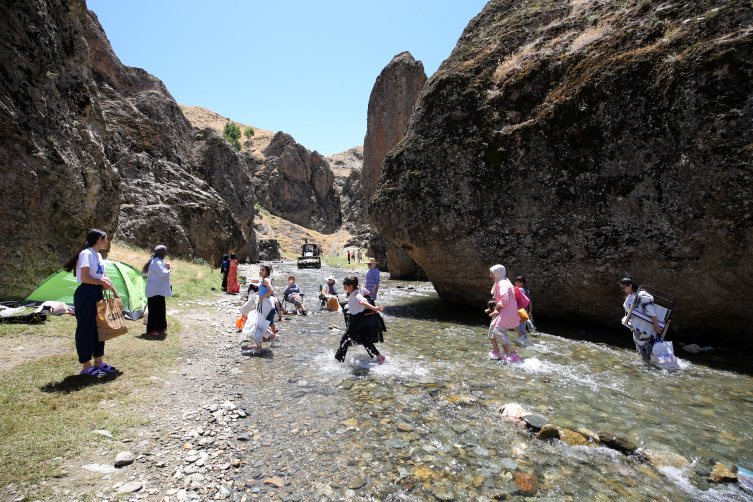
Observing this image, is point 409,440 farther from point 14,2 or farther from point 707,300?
point 14,2

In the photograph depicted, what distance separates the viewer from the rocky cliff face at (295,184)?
308 ft

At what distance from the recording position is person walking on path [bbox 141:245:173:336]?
7.88 metres

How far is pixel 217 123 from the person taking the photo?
405 feet

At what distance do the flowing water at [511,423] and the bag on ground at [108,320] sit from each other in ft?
8.93

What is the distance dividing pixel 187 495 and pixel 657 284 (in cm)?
1091

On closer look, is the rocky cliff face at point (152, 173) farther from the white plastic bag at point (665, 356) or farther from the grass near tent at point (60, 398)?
the white plastic bag at point (665, 356)

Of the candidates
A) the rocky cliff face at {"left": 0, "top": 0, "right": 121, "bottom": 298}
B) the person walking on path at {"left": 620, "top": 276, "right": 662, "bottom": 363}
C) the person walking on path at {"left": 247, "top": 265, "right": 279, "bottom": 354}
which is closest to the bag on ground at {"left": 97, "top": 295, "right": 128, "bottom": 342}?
the person walking on path at {"left": 247, "top": 265, "right": 279, "bottom": 354}

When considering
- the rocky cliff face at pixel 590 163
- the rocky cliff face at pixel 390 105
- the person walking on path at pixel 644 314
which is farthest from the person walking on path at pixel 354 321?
the rocky cliff face at pixel 390 105

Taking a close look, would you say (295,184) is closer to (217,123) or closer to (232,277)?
(217,123)

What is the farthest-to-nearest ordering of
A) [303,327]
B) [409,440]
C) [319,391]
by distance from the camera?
1. [303,327]
2. [319,391]
3. [409,440]

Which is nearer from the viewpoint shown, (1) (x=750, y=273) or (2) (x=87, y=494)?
(2) (x=87, y=494)

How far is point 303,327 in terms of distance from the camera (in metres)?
10.9

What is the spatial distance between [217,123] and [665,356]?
5568 inches

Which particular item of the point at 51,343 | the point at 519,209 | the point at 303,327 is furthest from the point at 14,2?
the point at 519,209
